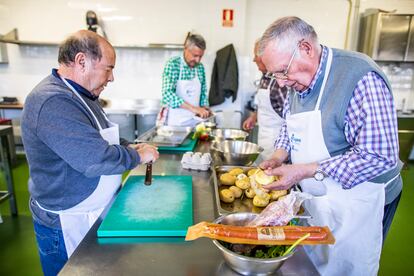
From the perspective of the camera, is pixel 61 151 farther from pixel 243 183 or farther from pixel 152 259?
pixel 243 183

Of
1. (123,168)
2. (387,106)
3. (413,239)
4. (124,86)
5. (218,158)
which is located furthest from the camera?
(124,86)

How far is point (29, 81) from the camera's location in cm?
483

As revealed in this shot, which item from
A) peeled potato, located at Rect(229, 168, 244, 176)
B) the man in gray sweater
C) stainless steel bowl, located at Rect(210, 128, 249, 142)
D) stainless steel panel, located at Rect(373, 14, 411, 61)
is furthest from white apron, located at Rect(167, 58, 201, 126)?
stainless steel panel, located at Rect(373, 14, 411, 61)

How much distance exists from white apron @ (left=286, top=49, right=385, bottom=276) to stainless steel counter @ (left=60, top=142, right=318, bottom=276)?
1.23 feet

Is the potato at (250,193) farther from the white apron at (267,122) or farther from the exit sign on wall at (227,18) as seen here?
the exit sign on wall at (227,18)

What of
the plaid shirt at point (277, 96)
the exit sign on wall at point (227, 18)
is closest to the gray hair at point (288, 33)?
the plaid shirt at point (277, 96)

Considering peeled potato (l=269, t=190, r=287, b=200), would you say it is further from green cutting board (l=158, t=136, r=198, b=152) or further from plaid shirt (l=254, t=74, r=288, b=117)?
plaid shirt (l=254, t=74, r=288, b=117)

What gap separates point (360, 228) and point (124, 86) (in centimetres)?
451

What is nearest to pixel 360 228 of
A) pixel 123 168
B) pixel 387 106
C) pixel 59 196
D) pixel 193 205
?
pixel 387 106

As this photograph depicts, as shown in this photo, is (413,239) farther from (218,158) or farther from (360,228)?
(218,158)

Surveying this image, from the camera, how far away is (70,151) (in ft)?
3.47

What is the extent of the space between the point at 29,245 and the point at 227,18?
13.2 ft

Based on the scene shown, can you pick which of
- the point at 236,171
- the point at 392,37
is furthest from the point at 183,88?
the point at 392,37

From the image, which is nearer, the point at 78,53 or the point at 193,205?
the point at 78,53
